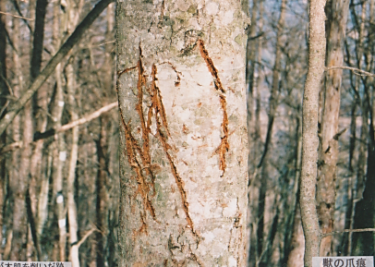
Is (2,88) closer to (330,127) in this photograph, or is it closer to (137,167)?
(330,127)

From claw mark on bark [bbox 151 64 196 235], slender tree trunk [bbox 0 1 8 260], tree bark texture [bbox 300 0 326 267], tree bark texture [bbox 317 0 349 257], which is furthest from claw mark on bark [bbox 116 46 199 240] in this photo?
slender tree trunk [bbox 0 1 8 260]

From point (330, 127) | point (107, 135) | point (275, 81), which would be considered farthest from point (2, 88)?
point (275, 81)

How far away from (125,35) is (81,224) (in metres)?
14.0

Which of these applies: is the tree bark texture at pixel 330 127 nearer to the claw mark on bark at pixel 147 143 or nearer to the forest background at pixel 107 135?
the forest background at pixel 107 135

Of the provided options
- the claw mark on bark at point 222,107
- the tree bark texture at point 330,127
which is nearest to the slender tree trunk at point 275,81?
the tree bark texture at point 330,127

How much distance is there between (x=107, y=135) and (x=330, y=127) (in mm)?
7405

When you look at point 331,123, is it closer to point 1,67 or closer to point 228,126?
point 228,126

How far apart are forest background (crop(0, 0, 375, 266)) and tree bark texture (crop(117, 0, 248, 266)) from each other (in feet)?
22.3

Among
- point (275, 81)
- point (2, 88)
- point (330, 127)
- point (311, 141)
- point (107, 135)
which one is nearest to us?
point (311, 141)

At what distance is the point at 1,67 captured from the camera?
9391mm

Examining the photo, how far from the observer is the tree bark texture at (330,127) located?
6141 mm

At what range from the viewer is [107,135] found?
11992mm

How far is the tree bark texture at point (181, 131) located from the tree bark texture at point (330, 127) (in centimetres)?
569

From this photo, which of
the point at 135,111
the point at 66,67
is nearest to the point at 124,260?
the point at 135,111
